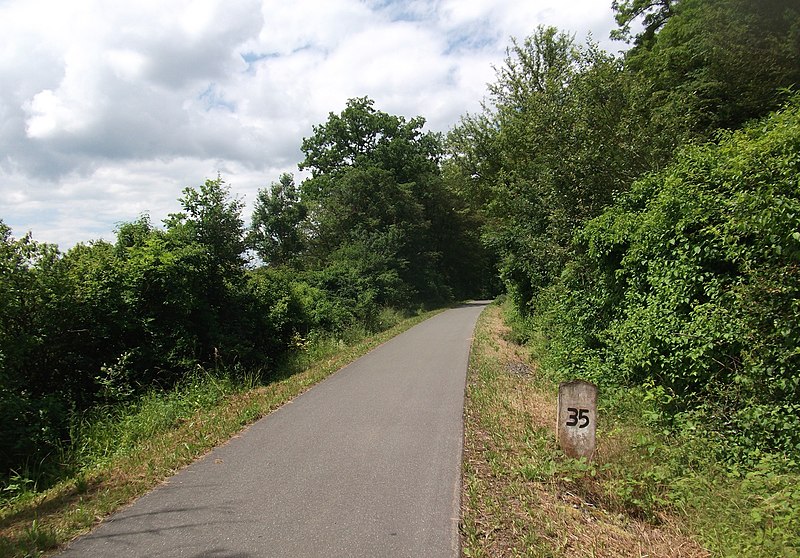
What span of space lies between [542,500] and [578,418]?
108cm

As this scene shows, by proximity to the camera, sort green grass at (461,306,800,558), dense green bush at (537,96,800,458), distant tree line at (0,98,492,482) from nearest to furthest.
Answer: green grass at (461,306,800,558) → dense green bush at (537,96,800,458) → distant tree line at (0,98,492,482)

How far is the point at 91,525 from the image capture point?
4.04 m

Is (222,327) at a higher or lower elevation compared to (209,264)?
lower

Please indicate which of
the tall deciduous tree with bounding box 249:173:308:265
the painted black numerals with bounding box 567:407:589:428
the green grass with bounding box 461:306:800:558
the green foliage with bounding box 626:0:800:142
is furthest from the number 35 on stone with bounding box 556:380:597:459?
the tall deciduous tree with bounding box 249:173:308:265

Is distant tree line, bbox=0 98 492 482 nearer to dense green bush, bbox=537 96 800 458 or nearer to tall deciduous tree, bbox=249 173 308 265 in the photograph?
dense green bush, bbox=537 96 800 458

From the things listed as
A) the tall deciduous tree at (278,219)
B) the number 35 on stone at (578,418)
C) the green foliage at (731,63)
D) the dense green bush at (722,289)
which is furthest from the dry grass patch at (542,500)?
the tall deciduous tree at (278,219)

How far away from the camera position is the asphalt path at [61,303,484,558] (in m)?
3.68

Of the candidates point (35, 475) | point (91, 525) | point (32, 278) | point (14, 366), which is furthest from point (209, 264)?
point (91, 525)

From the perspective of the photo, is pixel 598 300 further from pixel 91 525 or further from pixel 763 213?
pixel 91 525

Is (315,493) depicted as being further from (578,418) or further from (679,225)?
(679,225)

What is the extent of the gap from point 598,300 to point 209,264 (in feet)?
29.2

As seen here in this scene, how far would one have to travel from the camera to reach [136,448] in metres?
6.25

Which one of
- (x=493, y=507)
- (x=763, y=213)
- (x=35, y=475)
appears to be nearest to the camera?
(x=493, y=507)

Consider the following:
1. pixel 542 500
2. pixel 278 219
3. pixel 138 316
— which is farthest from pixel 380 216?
pixel 542 500
